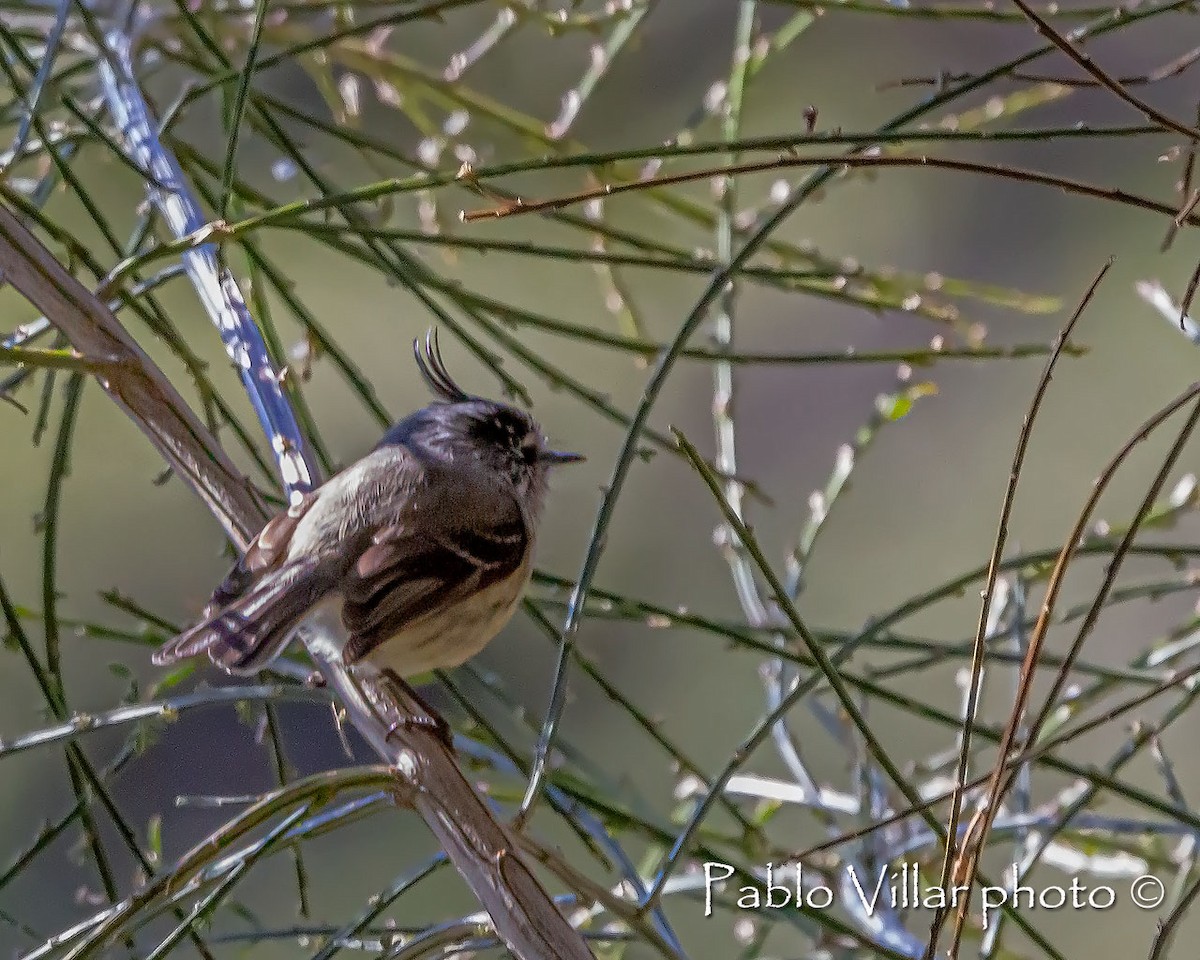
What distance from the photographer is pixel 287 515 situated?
5.74 feet

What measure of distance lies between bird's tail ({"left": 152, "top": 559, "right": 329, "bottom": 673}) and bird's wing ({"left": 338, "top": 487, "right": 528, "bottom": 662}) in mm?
66

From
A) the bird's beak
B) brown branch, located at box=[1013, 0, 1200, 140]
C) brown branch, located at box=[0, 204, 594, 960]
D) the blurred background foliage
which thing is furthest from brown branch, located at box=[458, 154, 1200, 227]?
the blurred background foliage

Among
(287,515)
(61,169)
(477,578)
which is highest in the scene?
(61,169)

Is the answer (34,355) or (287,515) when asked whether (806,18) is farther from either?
(34,355)

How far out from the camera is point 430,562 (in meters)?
2.07

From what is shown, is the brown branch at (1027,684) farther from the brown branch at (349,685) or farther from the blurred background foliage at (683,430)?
the blurred background foliage at (683,430)

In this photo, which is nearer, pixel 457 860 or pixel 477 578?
pixel 457 860

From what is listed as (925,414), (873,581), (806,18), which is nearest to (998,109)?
(806,18)

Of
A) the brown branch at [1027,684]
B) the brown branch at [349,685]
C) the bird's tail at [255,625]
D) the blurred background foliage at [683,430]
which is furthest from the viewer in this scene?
the blurred background foliage at [683,430]

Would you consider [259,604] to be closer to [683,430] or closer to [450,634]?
[450,634]

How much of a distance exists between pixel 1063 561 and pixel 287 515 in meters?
1.00

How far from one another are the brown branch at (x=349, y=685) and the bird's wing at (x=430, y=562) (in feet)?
0.54

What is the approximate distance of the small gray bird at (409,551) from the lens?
1756 mm

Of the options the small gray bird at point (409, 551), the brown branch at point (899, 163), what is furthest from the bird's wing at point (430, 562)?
the brown branch at point (899, 163)
